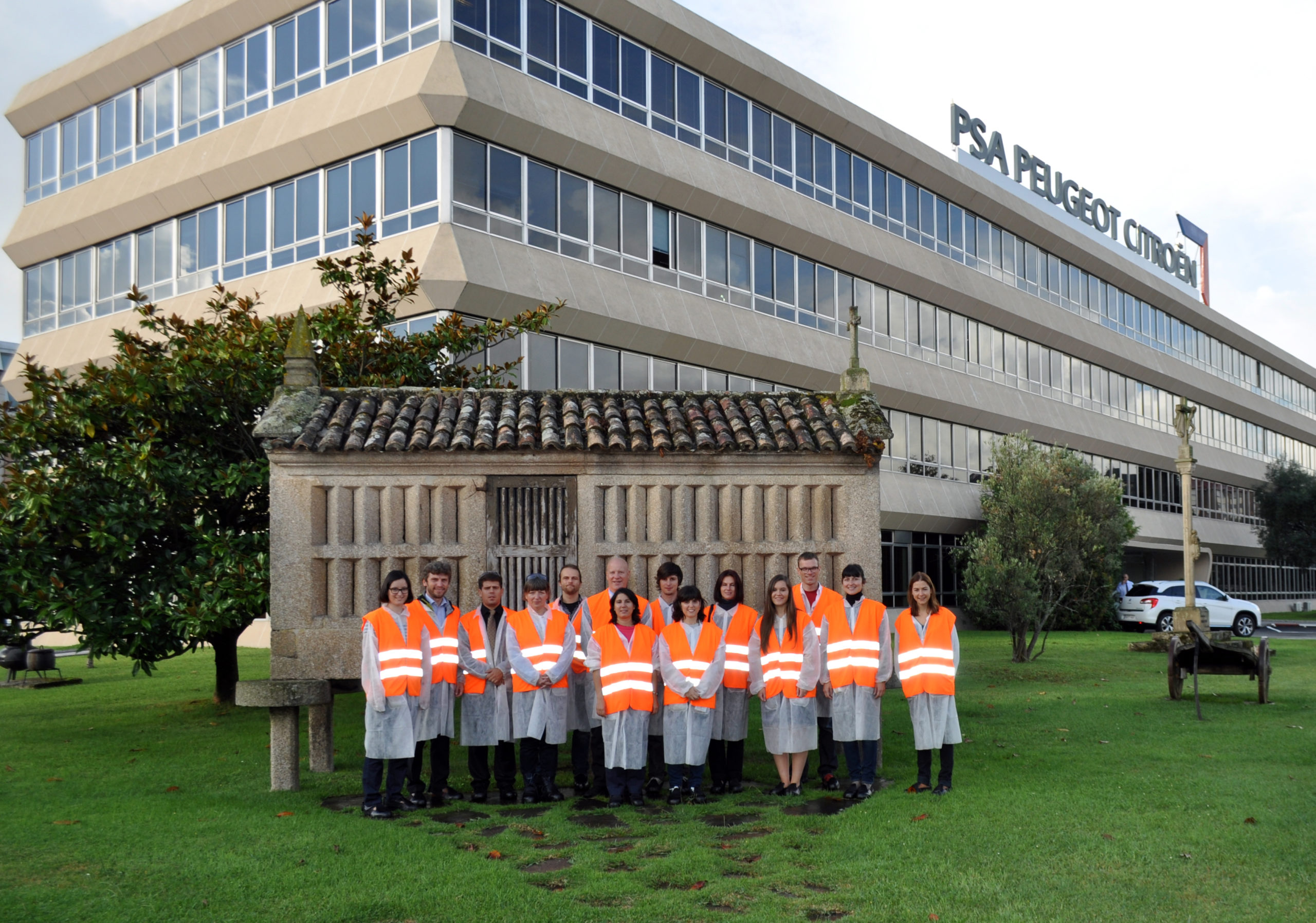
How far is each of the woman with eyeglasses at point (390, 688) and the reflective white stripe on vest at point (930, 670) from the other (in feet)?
13.3

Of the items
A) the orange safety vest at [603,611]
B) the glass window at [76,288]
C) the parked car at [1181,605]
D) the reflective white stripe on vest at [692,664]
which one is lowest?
the parked car at [1181,605]

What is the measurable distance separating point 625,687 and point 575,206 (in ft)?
53.5

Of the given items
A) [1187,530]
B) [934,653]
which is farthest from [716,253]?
[934,653]

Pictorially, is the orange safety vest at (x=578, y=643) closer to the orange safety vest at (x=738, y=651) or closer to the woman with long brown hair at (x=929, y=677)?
the orange safety vest at (x=738, y=651)

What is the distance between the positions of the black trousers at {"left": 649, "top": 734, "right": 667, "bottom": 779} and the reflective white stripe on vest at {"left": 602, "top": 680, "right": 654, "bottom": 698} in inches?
30.6

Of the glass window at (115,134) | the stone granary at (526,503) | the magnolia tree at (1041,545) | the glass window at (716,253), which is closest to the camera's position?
the stone granary at (526,503)

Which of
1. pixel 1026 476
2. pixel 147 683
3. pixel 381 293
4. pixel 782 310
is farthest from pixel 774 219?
pixel 147 683

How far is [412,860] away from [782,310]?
76.1 ft

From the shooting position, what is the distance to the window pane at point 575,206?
23312 mm

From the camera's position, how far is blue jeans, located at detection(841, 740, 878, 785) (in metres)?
9.33

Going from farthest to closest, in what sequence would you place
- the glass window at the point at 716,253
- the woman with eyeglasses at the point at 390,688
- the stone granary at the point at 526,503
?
the glass window at the point at 716,253 → the stone granary at the point at 526,503 → the woman with eyeglasses at the point at 390,688

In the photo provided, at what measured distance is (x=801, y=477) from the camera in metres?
11.2

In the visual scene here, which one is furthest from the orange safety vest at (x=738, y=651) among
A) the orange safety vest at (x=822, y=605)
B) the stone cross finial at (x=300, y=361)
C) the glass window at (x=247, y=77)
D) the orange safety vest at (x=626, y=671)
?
the glass window at (x=247, y=77)

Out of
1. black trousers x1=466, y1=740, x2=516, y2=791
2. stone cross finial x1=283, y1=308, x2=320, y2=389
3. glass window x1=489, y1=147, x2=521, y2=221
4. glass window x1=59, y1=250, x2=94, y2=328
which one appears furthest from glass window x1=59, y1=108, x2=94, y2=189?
black trousers x1=466, y1=740, x2=516, y2=791
